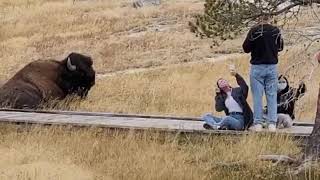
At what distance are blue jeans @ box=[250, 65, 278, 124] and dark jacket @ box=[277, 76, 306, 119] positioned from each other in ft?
0.62

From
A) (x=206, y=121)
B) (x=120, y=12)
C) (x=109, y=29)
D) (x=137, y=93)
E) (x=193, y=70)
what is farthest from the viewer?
(x=120, y=12)

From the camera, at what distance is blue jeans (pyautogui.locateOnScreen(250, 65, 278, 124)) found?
10078mm

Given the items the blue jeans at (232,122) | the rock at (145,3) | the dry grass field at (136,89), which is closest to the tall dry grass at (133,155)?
the dry grass field at (136,89)

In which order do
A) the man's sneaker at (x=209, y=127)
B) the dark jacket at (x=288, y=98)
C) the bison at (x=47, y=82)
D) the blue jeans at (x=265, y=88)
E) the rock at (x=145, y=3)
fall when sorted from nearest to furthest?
the dark jacket at (x=288, y=98) → the blue jeans at (x=265, y=88) → the man's sneaker at (x=209, y=127) → the bison at (x=47, y=82) → the rock at (x=145, y=3)

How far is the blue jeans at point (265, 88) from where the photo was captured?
1008 centimetres

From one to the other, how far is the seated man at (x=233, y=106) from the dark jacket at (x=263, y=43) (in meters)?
0.40

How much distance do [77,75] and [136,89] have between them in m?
1.94

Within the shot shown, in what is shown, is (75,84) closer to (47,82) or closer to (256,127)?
(47,82)

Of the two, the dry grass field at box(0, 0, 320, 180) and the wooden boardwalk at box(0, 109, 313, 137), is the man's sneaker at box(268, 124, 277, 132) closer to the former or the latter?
the wooden boardwalk at box(0, 109, 313, 137)

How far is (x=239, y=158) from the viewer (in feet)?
30.0

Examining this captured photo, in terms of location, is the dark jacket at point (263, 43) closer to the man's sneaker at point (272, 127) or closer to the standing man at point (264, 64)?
the standing man at point (264, 64)

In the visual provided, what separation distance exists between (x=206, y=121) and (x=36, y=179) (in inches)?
120

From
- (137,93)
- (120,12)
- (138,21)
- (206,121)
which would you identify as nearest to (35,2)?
(120,12)

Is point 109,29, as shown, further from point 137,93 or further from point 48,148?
point 48,148
